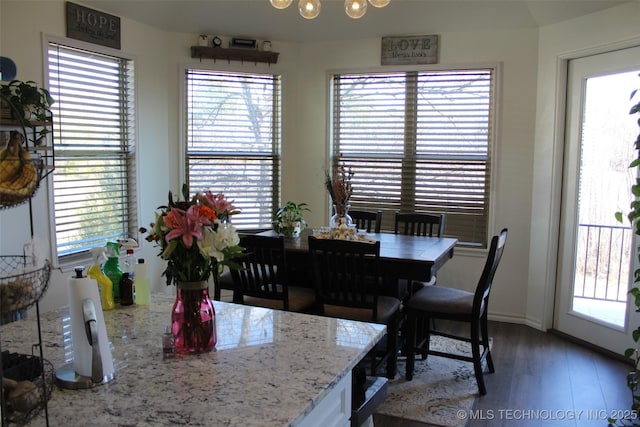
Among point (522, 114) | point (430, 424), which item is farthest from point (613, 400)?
point (522, 114)

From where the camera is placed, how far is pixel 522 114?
15.3 feet

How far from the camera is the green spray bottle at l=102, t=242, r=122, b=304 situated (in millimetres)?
2041

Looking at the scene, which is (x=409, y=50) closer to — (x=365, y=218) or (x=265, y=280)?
(x=365, y=218)

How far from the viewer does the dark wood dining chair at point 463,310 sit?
3.32 metres

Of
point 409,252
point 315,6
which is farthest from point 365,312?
point 315,6

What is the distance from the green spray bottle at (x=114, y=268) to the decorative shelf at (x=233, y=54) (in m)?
3.29

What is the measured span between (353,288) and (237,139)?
8.18 feet

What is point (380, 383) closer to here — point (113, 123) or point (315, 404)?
point (315, 404)

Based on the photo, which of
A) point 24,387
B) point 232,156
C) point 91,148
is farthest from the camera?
point 232,156

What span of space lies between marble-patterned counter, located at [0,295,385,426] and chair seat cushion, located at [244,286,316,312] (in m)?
1.49

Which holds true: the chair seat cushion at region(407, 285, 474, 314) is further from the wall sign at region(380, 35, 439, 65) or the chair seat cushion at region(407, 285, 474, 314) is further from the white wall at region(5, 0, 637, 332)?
the wall sign at region(380, 35, 439, 65)

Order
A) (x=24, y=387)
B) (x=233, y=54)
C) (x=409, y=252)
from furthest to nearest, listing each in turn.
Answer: (x=233, y=54) < (x=409, y=252) < (x=24, y=387)

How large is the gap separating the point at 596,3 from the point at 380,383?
11.2ft

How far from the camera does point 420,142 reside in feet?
16.6
